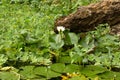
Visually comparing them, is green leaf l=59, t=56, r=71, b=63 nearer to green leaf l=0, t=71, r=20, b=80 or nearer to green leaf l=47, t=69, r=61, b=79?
green leaf l=47, t=69, r=61, b=79

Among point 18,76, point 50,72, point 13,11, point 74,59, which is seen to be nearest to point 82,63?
point 74,59

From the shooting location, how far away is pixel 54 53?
3.73 meters

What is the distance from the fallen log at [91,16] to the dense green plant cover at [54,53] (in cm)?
10

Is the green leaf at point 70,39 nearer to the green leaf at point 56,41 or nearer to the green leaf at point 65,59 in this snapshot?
the green leaf at point 56,41

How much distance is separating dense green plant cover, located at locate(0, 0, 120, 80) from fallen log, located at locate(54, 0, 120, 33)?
0.10 m

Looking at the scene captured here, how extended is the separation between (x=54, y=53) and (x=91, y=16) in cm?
77

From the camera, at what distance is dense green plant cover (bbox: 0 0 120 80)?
3365mm

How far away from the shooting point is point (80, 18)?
13.8ft

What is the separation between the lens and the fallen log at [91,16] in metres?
4.21

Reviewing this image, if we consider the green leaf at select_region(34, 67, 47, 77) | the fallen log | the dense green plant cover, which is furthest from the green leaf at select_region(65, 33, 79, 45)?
the green leaf at select_region(34, 67, 47, 77)

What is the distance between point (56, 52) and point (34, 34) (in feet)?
1.89

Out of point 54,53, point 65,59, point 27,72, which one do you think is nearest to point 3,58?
point 27,72

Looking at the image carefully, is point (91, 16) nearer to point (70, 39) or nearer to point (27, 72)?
point (70, 39)

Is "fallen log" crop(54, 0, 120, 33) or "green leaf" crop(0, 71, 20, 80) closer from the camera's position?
Result: "green leaf" crop(0, 71, 20, 80)
